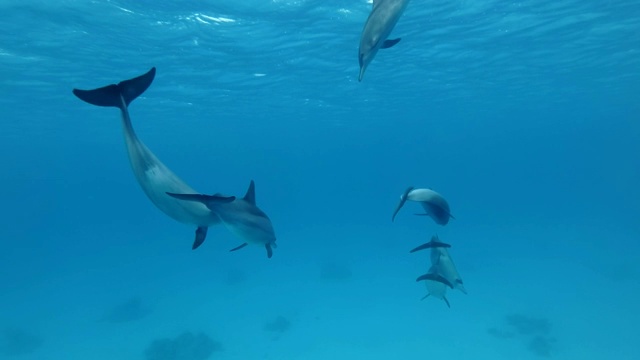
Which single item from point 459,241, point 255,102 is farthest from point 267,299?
point 459,241

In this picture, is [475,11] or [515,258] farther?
[515,258]

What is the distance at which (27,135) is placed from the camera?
1793 inches

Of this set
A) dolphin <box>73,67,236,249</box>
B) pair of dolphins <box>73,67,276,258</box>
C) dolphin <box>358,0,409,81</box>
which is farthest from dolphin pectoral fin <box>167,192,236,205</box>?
dolphin <box>358,0,409,81</box>

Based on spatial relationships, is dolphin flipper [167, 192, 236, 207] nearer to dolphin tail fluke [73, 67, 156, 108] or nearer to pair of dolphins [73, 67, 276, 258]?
pair of dolphins [73, 67, 276, 258]

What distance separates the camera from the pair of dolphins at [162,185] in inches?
159

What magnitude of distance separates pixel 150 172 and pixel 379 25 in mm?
2597

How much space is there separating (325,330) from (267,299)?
21.6ft

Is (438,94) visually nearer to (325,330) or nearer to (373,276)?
(373,276)

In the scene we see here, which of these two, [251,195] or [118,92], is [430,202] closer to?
[251,195]

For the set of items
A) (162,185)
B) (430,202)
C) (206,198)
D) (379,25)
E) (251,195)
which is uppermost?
(430,202)

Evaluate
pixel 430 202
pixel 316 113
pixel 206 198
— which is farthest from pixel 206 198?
pixel 316 113

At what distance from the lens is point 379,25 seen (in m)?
2.84

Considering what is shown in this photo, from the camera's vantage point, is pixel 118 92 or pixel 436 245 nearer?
pixel 118 92

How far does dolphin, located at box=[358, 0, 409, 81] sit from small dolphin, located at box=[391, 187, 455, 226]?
2391 millimetres
